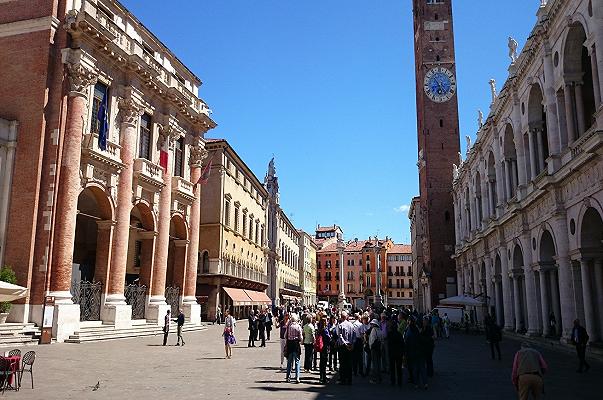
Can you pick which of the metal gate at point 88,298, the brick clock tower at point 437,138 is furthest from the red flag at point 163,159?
the brick clock tower at point 437,138

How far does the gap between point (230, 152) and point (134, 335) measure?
2291 centimetres

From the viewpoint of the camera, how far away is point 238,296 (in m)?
43.2

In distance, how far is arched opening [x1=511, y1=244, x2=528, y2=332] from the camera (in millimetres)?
29828

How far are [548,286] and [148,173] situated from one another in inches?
848

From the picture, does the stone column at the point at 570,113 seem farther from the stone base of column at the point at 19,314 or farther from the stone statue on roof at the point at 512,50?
the stone base of column at the point at 19,314

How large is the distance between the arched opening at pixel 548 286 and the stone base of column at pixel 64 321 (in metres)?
21.1

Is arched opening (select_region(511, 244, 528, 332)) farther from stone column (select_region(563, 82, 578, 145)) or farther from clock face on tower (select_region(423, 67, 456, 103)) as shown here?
clock face on tower (select_region(423, 67, 456, 103))

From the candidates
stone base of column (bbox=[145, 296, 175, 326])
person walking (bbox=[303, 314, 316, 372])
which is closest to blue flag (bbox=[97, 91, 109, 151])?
stone base of column (bbox=[145, 296, 175, 326])

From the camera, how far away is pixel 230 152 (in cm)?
4512

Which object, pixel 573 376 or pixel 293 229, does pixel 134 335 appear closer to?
pixel 573 376

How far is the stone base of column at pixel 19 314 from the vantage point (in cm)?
2039

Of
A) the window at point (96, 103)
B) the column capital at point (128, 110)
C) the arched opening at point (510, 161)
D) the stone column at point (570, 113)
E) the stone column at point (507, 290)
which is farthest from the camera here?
the stone column at point (507, 290)

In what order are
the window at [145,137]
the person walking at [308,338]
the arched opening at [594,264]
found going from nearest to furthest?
1. the person walking at [308,338]
2. the arched opening at [594,264]
3. the window at [145,137]

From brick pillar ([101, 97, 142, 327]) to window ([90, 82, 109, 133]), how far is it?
1.33 meters
